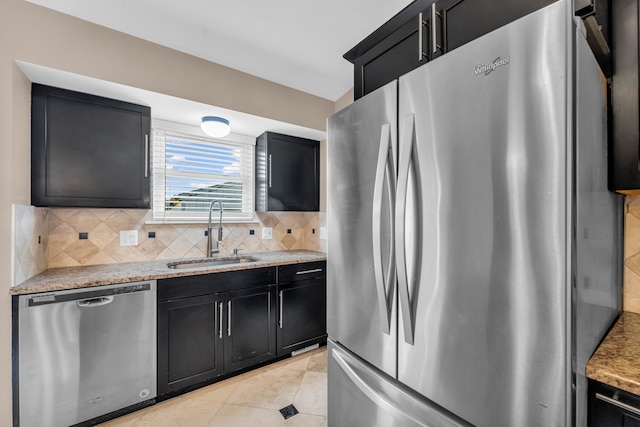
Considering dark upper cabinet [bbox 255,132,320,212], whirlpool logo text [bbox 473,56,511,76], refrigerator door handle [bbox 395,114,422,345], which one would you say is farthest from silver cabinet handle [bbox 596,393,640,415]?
dark upper cabinet [bbox 255,132,320,212]

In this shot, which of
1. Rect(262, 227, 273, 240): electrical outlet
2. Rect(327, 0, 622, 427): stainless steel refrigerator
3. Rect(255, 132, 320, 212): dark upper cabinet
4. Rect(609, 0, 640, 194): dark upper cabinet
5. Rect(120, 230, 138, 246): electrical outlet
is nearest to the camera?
Rect(327, 0, 622, 427): stainless steel refrigerator

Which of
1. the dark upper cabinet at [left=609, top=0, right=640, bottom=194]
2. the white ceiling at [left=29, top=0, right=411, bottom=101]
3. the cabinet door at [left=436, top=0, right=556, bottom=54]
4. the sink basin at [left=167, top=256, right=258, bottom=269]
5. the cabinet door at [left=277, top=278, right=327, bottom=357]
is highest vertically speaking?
the white ceiling at [left=29, top=0, right=411, bottom=101]

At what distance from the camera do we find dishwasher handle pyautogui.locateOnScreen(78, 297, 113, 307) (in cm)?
172

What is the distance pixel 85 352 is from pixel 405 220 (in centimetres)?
207

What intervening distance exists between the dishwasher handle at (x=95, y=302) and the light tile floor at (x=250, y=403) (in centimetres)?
78

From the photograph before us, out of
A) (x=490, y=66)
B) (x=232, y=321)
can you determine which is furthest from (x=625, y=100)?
(x=232, y=321)

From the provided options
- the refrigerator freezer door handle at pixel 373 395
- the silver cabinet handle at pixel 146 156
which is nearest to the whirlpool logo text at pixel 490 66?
the refrigerator freezer door handle at pixel 373 395

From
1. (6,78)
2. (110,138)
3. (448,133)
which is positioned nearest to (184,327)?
(110,138)

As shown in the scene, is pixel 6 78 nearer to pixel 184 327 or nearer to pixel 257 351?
pixel 184 327

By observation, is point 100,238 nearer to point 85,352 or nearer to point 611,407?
point 85,352

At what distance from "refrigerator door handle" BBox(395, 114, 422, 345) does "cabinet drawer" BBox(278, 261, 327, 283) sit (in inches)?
65.5

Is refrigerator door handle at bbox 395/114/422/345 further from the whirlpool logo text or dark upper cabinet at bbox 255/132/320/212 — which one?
dark upper cabinet at bbox 255/132/320/212

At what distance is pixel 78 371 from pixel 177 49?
87.6 inches

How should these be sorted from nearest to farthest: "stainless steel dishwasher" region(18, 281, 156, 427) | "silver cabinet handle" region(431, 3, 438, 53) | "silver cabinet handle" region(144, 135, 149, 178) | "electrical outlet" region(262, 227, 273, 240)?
"silver cabinet handle" region(431, 3, 438, 53)
"stainless steel dishwasher" region(18, 281, 156, 427)
"silver cabinet handle" region(144, 135, 149, 178)
"electrical outlet" region(262, 227, 273, 240)
